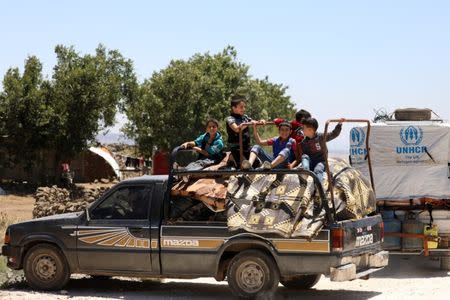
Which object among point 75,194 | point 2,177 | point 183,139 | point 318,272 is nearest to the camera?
point 318,272

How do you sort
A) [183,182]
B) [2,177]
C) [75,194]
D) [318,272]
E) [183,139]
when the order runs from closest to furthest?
[318,272] → [183,182] → [75,194] → [2,177] → [183,139]

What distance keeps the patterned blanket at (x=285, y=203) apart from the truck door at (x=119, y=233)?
1.26m

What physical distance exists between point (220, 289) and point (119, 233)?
179 centimetres

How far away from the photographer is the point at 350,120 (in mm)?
11398

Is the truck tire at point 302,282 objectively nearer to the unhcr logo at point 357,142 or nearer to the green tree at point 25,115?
the unhcr logo at point 357,142

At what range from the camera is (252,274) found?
1073cm

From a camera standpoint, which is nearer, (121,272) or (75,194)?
(121,272)

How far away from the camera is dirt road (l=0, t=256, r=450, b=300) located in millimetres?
11387

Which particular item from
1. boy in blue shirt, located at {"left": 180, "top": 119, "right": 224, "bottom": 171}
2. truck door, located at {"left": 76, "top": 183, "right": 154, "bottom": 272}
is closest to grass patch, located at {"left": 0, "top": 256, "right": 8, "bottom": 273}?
truck door, located at {"left": 76, "top": 183, "right": 154, "bottom": 272}

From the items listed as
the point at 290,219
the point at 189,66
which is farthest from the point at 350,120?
the point at 189,66

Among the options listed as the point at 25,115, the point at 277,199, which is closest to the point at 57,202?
the point at 277,199

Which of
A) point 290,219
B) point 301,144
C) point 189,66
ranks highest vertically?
point 189,66

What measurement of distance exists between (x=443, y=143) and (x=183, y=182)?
206 inches

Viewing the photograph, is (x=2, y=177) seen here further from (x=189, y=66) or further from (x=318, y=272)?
(x=318, y=272)
